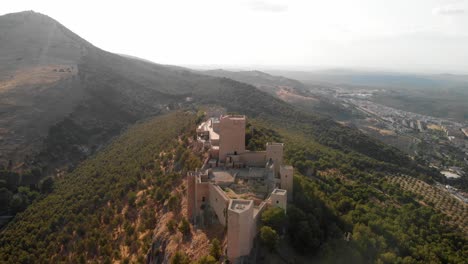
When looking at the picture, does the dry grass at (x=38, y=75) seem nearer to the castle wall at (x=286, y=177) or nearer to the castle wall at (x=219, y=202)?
the castle wall at (x=219, y=202)

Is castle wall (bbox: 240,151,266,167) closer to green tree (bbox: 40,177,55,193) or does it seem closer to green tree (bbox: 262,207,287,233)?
green tree (bbox: 262,207,287,233)

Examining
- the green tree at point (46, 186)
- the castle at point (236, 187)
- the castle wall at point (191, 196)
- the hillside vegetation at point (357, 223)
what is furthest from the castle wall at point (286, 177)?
the green tree at point (46, 186)

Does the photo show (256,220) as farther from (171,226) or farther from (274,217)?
(171,226)

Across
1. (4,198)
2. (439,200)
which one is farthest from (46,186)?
(439,200)

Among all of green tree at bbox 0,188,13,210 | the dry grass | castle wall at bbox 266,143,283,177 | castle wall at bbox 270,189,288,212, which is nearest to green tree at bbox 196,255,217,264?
castle wall at bbox 270,189,288,212

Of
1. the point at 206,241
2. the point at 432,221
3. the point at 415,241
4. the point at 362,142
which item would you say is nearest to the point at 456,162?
the point at 362,142

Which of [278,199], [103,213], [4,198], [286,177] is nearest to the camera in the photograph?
[278,199]
